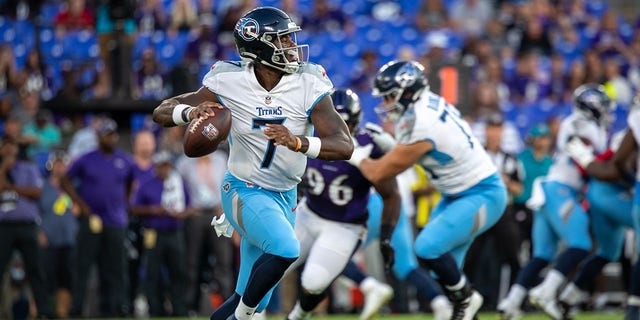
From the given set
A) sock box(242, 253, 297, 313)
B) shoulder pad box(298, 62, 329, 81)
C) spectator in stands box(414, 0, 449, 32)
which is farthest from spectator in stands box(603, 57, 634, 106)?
sock box(242, 253, 297, 313)

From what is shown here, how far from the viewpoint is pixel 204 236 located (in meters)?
12.1

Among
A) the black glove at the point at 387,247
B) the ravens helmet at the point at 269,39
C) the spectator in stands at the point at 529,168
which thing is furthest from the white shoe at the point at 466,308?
the spectator in stands at the point at 529,168

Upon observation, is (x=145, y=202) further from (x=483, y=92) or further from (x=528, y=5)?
(x=528, y=5)

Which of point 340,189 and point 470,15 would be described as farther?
point 470,15

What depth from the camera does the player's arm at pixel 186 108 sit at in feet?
19.1

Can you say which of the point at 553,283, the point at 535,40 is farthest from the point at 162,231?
the point at 535,40

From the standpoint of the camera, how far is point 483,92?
46.3ft

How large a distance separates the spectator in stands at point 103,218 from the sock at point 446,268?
15.2ft

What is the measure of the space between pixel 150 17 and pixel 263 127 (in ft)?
30.0

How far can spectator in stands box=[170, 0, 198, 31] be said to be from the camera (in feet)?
48.1

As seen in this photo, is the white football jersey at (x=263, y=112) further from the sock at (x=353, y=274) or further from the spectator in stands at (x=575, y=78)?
the spectator in stands at (x=575, y=78)

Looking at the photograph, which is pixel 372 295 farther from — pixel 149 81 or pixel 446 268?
pixel 149 81

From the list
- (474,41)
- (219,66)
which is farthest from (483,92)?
(219,66)

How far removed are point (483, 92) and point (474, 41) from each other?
5.35ft
